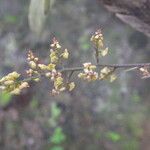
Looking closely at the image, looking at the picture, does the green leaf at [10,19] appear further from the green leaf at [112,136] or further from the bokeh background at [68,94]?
the green leaf at [112,136]

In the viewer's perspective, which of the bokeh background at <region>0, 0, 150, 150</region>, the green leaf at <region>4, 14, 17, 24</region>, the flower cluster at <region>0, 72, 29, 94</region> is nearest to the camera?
the flower cluster at <region>0, 72, 29, 94</region>

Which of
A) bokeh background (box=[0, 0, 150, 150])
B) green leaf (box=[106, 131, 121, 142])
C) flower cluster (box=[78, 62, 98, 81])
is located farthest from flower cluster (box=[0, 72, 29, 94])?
green leaf (box=[106, 131, 121, 142])

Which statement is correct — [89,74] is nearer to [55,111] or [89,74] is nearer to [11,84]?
[11,84]

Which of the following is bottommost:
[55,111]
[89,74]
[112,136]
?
[89,74]

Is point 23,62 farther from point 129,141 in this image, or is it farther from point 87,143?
point 129,141

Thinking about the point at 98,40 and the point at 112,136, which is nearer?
the point at 98,40

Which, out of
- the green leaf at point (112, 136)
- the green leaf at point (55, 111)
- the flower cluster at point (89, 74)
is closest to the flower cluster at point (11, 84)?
the flower cluster at point (89, 74)

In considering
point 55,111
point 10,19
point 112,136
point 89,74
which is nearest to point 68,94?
point 55,111

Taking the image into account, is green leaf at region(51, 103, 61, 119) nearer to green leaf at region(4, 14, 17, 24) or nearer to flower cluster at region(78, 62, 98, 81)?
green leaf at region(4, 14, 17, 24)
